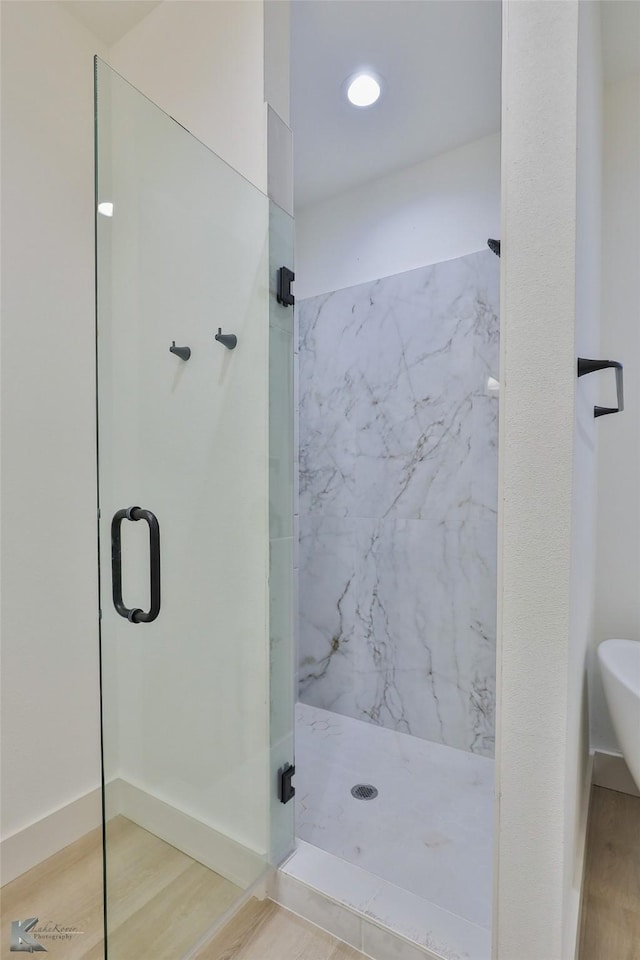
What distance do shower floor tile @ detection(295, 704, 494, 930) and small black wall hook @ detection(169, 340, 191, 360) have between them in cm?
142

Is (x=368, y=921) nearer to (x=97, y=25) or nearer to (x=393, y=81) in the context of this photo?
(x=393, y=81)

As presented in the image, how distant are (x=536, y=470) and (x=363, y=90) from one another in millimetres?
1752

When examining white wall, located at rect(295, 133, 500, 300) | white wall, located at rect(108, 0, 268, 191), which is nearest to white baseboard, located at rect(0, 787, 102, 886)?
white wall, located at rect(108, 0, 268, 191)

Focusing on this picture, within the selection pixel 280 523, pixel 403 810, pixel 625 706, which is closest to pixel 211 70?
→ pixel 280 523

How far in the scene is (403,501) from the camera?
2367 millimetres

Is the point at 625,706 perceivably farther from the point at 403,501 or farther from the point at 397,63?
the point at 397,63

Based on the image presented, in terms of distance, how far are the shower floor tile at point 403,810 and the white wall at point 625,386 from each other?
0.58 meters

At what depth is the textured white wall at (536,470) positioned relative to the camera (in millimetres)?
900

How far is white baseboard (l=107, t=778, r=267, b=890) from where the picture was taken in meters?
1.02

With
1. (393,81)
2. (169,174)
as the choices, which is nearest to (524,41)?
(169,174)

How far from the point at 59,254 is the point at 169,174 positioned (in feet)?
2.54

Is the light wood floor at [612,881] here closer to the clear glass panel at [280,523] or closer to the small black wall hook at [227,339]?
the clear glass panel at [280,523]

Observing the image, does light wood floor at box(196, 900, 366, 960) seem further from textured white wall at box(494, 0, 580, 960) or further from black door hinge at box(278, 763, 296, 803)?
textured white wall at box(494, 0, 580, 960)

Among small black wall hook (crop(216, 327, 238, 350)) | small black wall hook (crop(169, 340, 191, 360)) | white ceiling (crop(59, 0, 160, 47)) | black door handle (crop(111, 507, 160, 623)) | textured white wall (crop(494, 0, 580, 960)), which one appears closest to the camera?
textured white wall (crop(494, 0, 580, 960))
